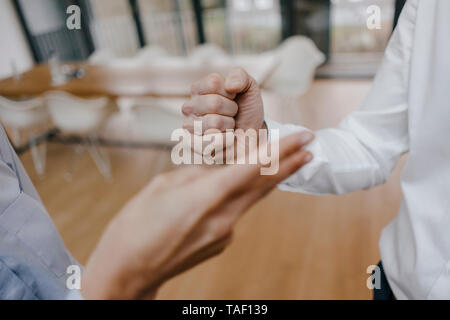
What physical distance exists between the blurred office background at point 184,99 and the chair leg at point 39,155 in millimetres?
16

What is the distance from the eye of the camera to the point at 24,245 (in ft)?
1.42

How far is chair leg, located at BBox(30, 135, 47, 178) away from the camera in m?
2.53

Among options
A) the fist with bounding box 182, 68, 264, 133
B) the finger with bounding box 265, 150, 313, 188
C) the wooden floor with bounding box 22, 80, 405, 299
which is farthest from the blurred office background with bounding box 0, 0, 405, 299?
the finger with bounding box 265, 150, 313, 188

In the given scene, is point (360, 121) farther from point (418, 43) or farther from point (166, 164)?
point (166, 164)

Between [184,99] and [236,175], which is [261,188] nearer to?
[236,175]

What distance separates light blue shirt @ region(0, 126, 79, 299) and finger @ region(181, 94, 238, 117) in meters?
0.25

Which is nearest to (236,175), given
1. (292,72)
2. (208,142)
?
(208,142)

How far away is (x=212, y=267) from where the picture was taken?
5.04 feet

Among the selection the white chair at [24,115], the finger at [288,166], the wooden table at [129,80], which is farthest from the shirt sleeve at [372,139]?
the white chair at [24,115]

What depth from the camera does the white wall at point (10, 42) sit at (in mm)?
3730

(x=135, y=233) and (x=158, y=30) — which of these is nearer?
(x=135, y=233)

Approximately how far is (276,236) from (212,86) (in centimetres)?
137
